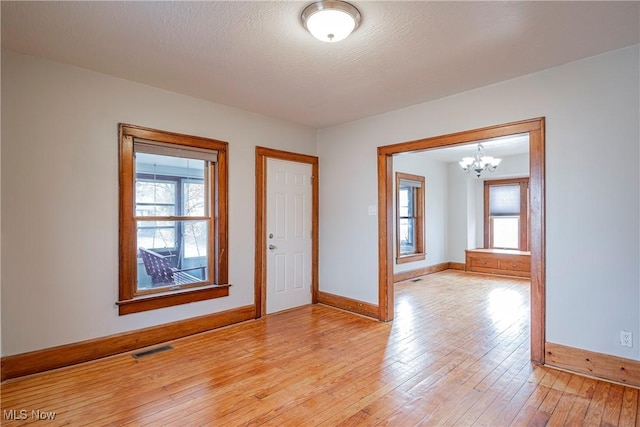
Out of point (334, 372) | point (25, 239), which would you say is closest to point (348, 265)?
point (334, 372)

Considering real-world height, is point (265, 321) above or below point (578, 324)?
below

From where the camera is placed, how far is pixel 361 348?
3.35 m

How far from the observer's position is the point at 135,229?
3.36 metres

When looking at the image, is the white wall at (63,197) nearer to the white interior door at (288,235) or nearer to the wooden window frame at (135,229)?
the wooden window frame at (135,229)

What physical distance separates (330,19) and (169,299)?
10.1 feet

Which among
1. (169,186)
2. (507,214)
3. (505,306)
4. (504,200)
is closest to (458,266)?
(507,214)

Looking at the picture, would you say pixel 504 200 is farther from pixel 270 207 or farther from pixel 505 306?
pixel 270 207

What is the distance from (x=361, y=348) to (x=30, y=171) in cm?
335

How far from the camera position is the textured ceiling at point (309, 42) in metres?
2.15

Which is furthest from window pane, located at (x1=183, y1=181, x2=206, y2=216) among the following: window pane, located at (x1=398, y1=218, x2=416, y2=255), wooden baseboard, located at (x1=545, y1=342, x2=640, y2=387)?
window pane, located at (x1=398, y1=218, x2=416, y2=255)

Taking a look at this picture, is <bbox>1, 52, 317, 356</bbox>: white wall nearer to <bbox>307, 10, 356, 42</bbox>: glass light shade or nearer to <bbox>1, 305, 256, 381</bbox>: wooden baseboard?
<bbox>1, 305, 256, 381</bbox>: wooden baseboard

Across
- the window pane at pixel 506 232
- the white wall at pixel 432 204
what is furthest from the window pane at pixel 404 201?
the window pane at pixel 506 232

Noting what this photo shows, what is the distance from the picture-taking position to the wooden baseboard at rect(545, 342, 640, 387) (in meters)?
2.57

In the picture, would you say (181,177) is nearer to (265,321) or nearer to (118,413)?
(265,321)
